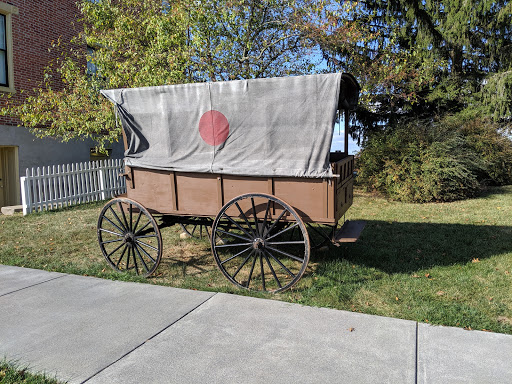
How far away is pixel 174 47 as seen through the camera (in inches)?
371

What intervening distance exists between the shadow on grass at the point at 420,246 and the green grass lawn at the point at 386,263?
1 cm

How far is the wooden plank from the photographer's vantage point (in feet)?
15.2

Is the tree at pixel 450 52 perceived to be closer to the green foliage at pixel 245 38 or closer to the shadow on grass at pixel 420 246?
the green foliage at pixel 245 38

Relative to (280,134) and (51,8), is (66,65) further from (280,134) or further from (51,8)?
(280,134)

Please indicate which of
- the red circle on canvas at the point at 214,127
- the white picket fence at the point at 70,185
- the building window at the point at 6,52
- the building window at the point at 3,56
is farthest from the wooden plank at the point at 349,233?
the building window at the point at 3,56

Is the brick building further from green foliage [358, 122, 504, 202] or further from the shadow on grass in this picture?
the shadow on grass

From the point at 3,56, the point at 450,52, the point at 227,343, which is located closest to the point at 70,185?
the point at 3,56

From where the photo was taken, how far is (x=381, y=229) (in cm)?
785

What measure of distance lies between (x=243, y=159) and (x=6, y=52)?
414 inches

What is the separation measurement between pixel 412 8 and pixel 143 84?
10.5 metres

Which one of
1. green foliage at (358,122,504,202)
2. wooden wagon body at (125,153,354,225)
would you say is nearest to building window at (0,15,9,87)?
wooden wagon body at (125,153,354,225)

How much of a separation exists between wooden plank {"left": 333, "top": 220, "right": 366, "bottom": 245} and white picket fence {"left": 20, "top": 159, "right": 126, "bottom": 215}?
25.5ft

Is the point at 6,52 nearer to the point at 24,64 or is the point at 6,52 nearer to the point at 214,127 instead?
the point at 24,64

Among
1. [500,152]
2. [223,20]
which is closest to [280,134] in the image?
[223,20]
